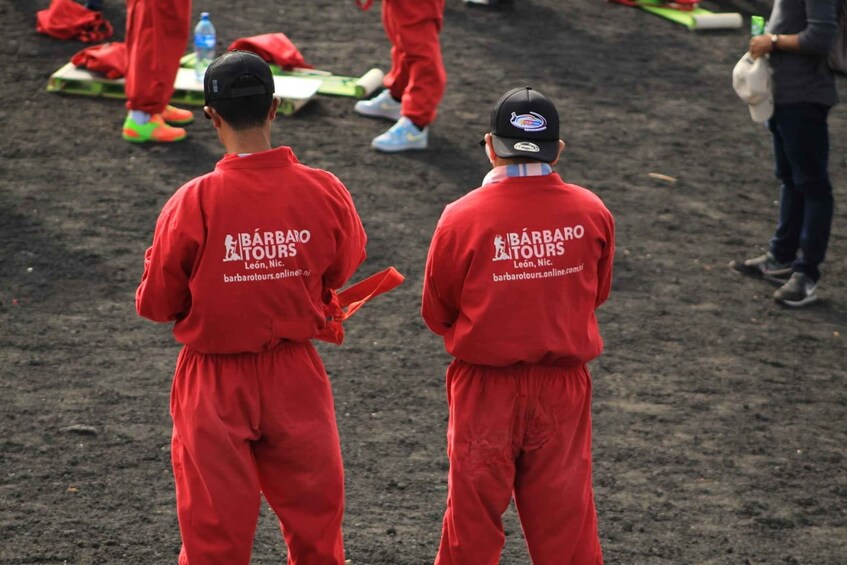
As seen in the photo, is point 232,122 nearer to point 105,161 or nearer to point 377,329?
point 377,329

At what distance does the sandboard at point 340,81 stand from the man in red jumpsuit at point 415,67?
701 millimetres

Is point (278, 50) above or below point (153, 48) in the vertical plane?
below

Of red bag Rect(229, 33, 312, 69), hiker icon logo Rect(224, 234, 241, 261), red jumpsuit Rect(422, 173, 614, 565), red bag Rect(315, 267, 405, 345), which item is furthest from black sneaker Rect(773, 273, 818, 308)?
red bag Rect(229, 33, 312, 69)

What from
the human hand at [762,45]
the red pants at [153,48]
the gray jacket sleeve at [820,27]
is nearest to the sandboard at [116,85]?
the red pants at [153,48]

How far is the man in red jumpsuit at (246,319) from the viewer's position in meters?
3.61

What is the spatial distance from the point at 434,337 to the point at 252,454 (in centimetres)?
247

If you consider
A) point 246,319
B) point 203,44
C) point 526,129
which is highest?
point 526,129

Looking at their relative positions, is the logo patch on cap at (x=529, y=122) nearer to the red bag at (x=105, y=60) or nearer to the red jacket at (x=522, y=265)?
the red jacket at (x=522, y=265)

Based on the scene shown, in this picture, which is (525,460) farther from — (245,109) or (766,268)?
(766,268)

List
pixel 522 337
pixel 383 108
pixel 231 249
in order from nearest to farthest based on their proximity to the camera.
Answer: pixel 231 249 → pixel 522 337 → pixel 383 108

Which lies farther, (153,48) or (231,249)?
(153,48)

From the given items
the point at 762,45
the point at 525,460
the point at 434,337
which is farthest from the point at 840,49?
the point at 525,460

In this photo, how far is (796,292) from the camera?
6.66m

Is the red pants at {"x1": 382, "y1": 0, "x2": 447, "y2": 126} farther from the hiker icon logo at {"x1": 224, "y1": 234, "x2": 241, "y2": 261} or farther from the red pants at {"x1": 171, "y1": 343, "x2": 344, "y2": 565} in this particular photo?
the hiker icon logo at {"x1": 224, "y1": 234, "x2": 241, "y2": 261}
